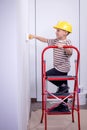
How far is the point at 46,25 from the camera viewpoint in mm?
3959

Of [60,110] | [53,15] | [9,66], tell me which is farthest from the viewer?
[53,15]

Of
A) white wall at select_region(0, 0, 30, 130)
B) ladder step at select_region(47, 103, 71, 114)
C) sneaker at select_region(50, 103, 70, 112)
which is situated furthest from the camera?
sneaker at select_region(50, 103, 70, 112)

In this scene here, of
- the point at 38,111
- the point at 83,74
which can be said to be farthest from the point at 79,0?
the point at 38,111

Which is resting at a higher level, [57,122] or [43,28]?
[43,28]

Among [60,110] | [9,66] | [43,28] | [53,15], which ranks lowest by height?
[60,110]

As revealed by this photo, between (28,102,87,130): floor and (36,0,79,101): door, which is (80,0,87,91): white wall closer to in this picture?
(36,0,79,101): door

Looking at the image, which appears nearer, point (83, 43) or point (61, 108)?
point (61, 108)

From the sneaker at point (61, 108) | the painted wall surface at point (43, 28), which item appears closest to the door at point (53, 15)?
the painted wall surface at point (43, 28)

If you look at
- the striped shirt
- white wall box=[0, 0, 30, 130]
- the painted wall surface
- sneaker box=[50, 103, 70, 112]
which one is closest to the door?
the painted wall surface

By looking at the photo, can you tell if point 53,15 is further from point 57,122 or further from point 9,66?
point 9,66

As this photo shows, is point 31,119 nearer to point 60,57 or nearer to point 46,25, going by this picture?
point 60,57

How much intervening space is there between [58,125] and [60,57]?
86 cm

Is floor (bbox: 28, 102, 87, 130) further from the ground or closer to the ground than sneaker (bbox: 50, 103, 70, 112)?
closer to the ground

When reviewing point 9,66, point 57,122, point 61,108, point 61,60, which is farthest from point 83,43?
point 9,66
